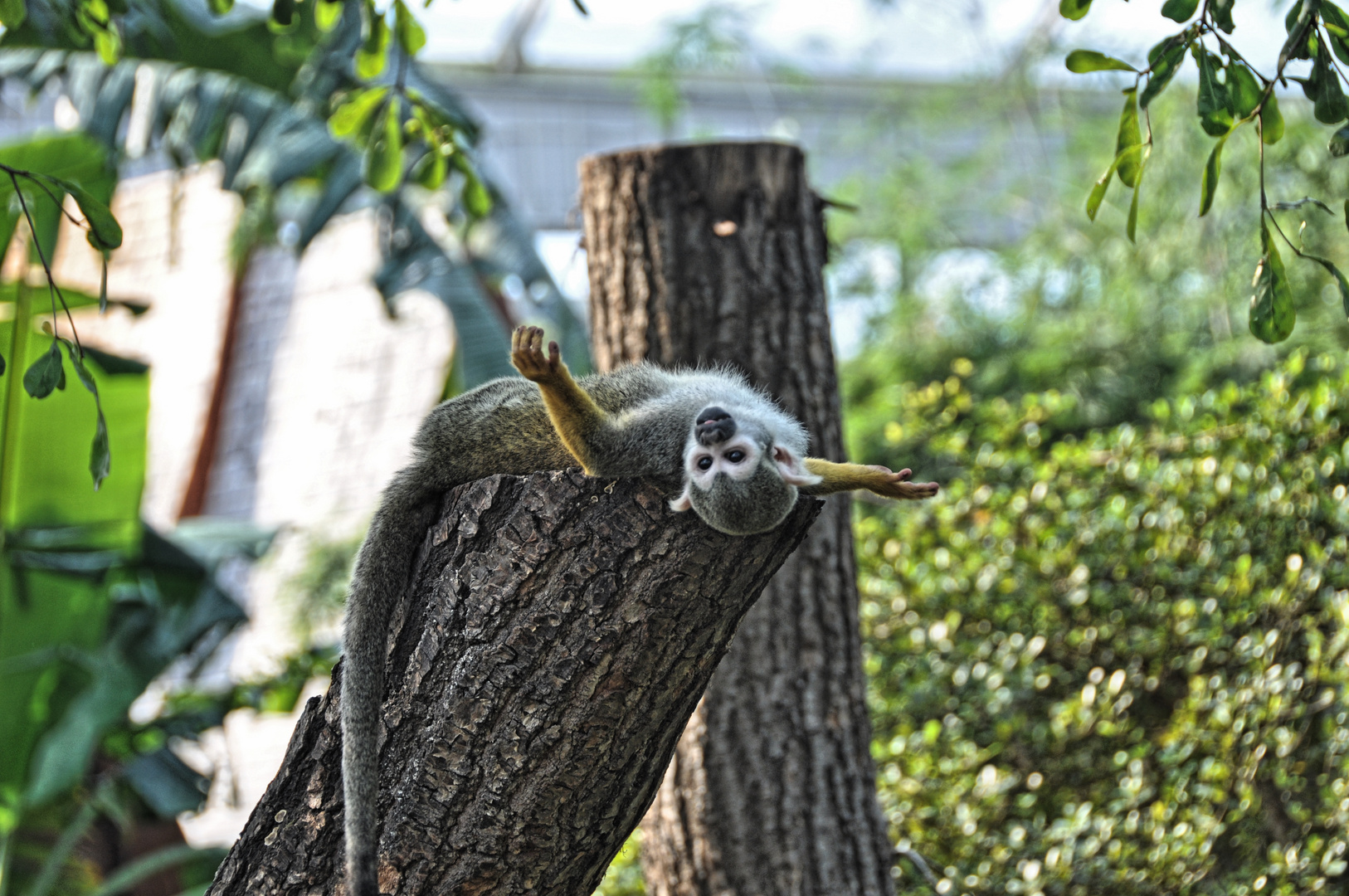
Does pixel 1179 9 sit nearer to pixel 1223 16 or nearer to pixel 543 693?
pixel 1223 16

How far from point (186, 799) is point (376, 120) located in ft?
12.9

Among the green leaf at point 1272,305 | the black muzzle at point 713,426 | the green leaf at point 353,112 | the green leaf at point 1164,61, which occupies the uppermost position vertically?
the green leaf at point 353,112

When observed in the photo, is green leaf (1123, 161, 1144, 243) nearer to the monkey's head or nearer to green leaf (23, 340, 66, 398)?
the monkey's head

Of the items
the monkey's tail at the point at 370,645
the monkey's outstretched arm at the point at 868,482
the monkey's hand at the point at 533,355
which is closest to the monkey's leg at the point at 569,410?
the monkey's hand at the point at 533,355

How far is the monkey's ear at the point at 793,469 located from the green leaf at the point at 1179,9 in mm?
1127

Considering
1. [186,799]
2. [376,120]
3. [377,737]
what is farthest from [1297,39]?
[186,799]

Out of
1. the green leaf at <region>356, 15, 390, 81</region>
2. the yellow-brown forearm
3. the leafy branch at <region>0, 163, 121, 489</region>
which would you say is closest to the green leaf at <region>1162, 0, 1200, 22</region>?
the yellow-brown forearm

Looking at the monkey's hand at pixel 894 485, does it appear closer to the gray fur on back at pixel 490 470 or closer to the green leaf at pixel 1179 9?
the gray fur on back at pixel 490 470

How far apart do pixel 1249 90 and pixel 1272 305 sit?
42 cm

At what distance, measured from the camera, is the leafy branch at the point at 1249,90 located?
2074mm

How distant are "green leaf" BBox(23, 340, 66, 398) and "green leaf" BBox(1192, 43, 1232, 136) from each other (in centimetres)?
228

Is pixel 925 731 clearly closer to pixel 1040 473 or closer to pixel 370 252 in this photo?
pixel 1040 473

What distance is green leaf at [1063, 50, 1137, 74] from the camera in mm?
2209

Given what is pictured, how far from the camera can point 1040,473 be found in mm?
5020
